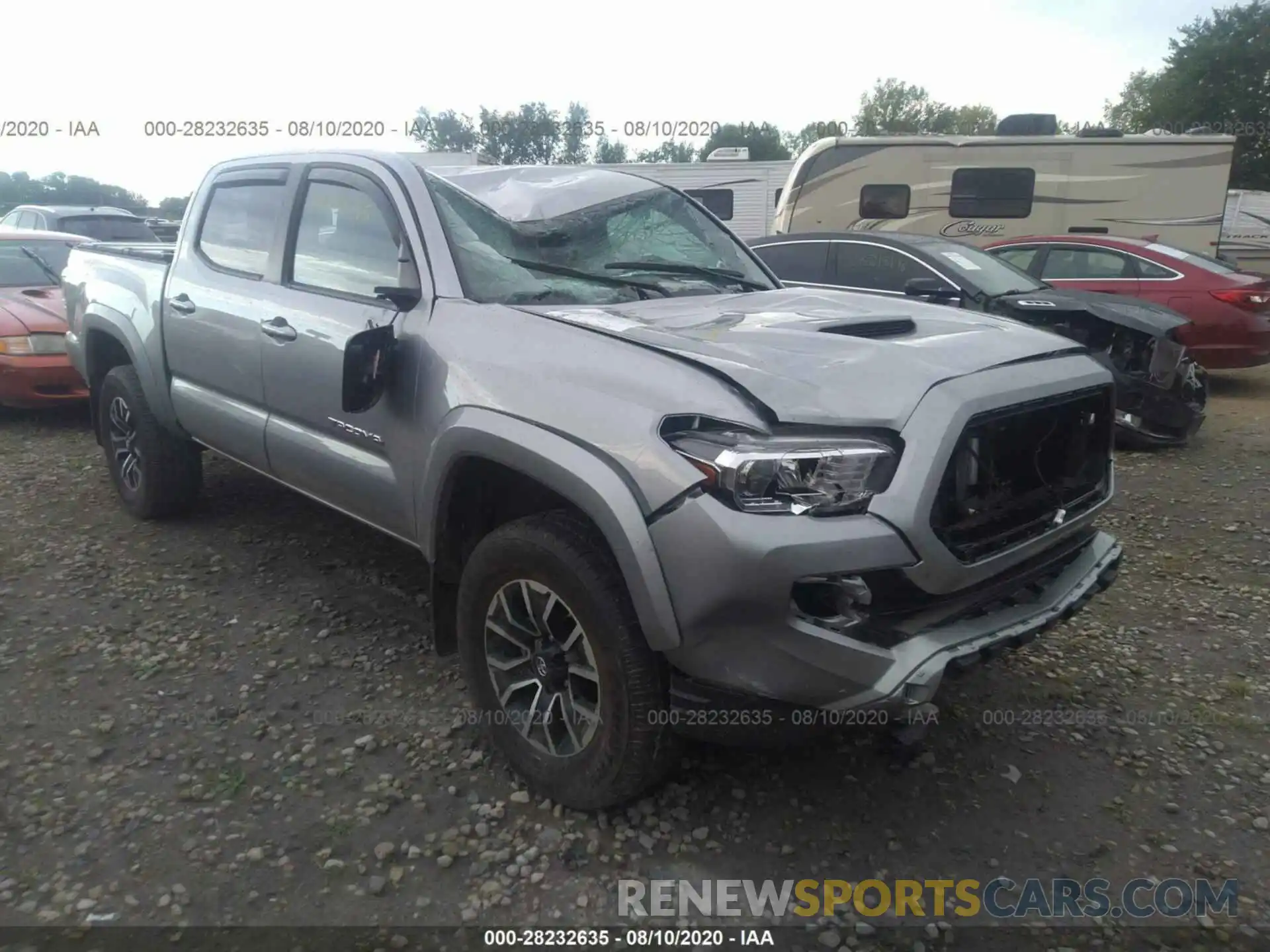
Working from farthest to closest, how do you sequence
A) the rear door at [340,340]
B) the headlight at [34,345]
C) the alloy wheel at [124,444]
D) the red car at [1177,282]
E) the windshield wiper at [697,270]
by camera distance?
the red car at [1177,282] < the headlight at [34,345] < the alloy wheel at [124,444] < the windshield wiper at [697,270] < the rear door at [340,340]

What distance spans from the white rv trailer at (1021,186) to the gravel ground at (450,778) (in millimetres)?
8467

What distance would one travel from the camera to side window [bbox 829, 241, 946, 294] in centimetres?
714

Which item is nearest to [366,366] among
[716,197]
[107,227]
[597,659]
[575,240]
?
[575,240]

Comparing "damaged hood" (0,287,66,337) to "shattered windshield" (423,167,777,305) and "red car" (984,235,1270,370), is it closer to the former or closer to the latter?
"shattered windshield" (423,167,777,305)

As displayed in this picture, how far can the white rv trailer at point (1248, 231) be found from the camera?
17.0m

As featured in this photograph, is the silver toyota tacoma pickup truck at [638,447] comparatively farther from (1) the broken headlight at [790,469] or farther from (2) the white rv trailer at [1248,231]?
(2) the white rv trailer at [1248,231]

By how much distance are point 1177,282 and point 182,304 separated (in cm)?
857

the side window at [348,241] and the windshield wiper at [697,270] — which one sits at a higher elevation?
the side window at [348,241]

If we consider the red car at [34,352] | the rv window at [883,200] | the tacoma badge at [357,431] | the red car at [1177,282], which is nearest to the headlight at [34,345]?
the red car at [34,352]

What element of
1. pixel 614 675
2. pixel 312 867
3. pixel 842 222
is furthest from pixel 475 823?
pixel 842 222

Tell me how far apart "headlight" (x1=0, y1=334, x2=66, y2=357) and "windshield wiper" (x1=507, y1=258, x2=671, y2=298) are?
5349mm

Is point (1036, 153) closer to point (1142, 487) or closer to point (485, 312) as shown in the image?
point (1142, 487)

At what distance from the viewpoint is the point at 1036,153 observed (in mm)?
Result: 11570

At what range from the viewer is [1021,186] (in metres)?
11.7
